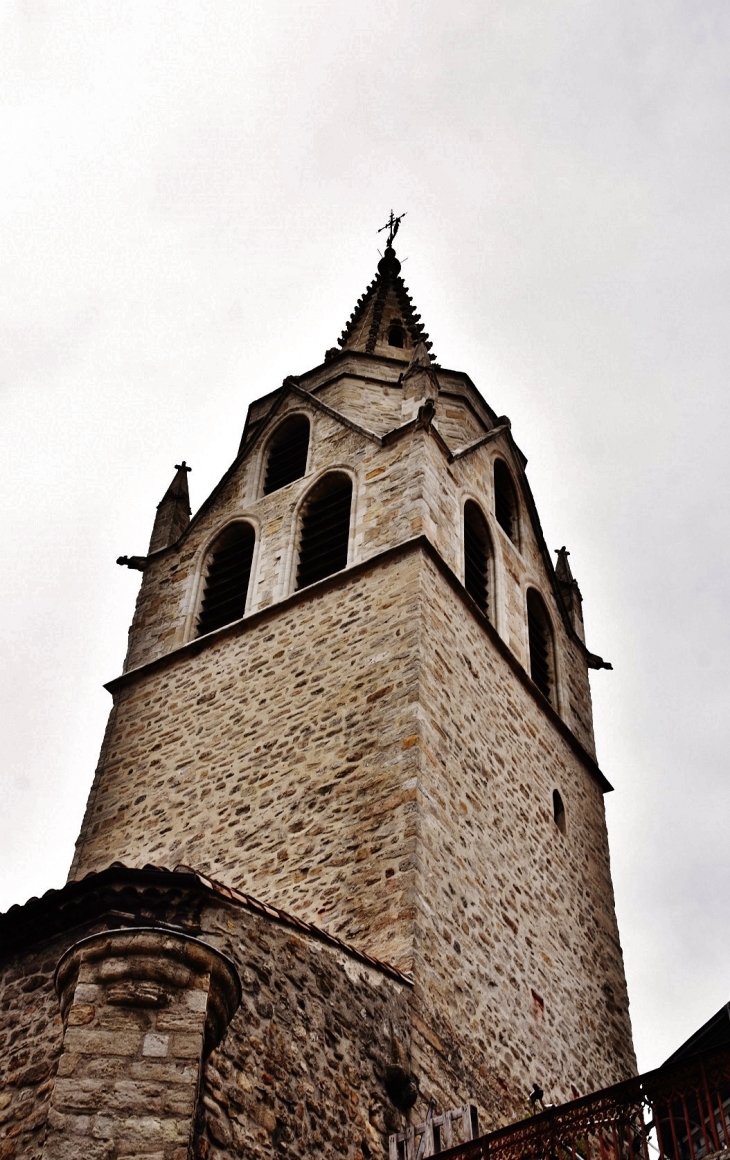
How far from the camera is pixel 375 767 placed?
1253 centimetres

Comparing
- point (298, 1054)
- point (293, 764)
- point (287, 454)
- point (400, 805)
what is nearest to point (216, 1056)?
point (298, 1054)

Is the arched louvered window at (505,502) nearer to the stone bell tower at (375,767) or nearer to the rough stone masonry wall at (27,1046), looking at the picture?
the stone bell tower at (375,767)

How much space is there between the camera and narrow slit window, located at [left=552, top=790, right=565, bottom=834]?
1543 centimetres

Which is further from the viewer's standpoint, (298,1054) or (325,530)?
(325,530)

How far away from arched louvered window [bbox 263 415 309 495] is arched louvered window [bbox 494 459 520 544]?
2.61 m

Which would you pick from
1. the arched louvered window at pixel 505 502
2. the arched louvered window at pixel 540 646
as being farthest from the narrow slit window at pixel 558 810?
the arched louvered window at pixel 505 502

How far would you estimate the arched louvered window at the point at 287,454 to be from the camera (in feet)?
61.3

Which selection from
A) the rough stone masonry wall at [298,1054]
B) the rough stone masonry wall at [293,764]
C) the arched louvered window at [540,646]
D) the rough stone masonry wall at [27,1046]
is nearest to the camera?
the rough stone masonry wall at [27,1046]

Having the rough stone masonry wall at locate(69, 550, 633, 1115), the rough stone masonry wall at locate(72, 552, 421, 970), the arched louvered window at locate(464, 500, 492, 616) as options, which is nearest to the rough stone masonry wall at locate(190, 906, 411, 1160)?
the rough stone masonry wall at locate(69, 550, 633, 1115)

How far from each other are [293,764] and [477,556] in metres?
4.83

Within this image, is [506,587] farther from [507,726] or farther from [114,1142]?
[114,1142]

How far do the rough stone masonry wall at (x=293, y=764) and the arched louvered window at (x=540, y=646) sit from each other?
337cm

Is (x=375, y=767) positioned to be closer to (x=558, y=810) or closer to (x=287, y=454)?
(x=558, y=810)

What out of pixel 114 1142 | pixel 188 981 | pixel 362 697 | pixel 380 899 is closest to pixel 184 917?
pixel 188 981
